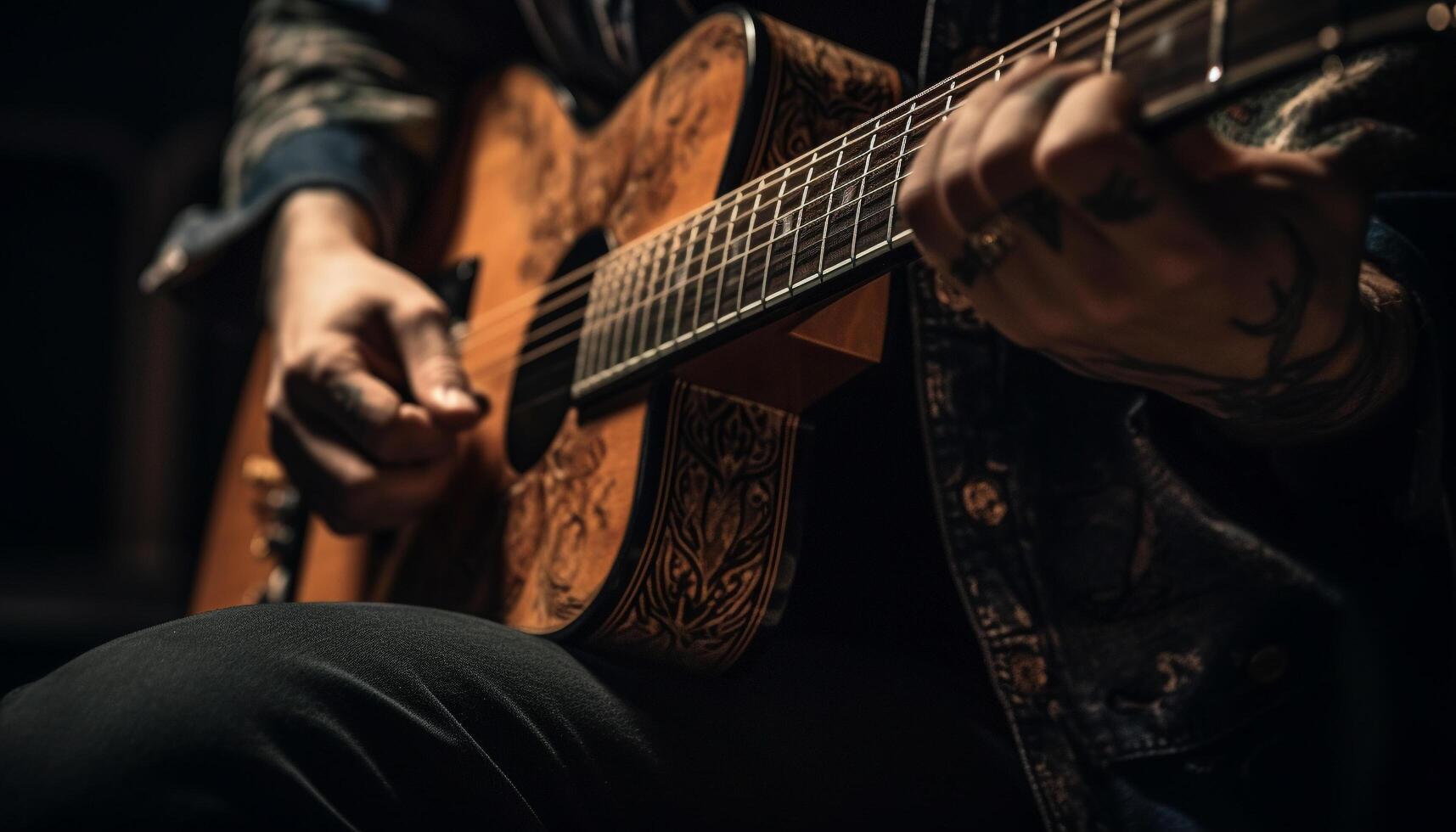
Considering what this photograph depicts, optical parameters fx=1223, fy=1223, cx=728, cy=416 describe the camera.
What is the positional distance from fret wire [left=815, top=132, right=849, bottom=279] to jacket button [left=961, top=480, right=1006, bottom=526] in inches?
6.0

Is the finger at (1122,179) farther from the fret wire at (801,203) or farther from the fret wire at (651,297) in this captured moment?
the fret wire at (651,297)

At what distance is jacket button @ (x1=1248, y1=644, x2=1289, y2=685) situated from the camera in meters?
0.57

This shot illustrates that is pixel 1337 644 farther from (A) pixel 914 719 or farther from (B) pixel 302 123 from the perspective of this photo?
(B) pixel 302 123

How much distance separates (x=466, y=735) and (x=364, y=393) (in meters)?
0.36

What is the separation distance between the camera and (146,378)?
2.57 metres

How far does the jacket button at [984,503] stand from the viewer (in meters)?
0.64

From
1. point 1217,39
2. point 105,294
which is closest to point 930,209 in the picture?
point 1217,39

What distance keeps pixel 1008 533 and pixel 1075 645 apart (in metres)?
A: 0.07

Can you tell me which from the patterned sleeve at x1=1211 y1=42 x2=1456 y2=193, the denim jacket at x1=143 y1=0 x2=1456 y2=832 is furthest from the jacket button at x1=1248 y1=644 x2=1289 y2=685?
the patterned sleeve at x1=1211 y1=42 x2=1456 y2=193

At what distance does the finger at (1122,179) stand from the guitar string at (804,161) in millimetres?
53

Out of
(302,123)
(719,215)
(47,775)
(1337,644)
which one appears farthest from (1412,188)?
(302,123)

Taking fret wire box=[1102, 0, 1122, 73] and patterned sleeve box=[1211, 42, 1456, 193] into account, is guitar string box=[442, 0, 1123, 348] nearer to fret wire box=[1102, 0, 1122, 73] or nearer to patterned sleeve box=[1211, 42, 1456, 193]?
fret wire box=[1102, 0, 1122, 73]

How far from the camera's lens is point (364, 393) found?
0.86 metres

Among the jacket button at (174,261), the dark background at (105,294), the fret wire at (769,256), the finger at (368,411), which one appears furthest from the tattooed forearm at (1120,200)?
the dark background at (105,294)
